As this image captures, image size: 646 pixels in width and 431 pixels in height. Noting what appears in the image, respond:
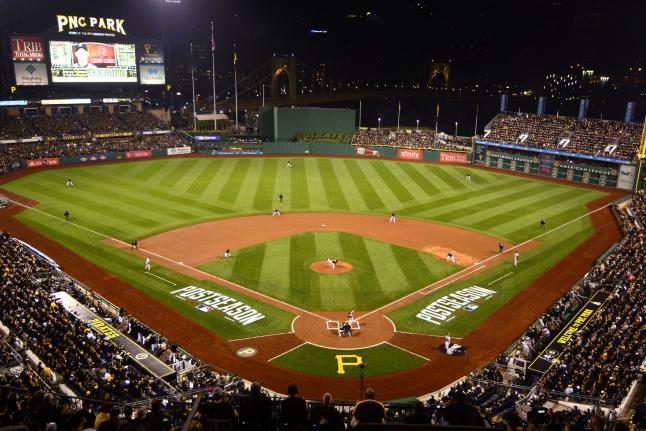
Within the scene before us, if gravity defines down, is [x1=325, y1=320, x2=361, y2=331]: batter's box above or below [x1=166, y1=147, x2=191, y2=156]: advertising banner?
below

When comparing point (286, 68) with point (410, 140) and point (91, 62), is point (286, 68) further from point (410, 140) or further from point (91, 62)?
point (91, 62)

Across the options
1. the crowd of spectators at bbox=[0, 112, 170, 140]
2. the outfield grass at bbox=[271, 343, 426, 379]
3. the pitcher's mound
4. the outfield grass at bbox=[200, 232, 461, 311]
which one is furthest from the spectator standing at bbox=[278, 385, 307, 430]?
the crowd of spectators at bbox=[0, 112, 170, 140]

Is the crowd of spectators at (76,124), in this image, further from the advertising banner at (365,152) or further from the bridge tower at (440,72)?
the bridge tower at (440,72)

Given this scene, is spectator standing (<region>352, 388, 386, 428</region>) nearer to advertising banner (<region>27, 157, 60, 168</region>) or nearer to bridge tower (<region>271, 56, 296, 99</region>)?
advertising banner (<region>27, 157, 60, 168</region>)

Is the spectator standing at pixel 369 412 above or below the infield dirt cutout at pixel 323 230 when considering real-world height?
above

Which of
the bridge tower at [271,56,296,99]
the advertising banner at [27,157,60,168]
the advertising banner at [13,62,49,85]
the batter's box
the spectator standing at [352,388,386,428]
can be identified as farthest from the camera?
the bridge tower at [271,56,296,99]

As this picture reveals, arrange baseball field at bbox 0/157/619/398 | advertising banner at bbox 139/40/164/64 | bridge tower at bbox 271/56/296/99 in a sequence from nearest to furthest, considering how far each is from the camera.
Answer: baseball field at bbox 0/157/619/398 → advertising banner at bbox 139/40/164/64 → bridge tower at bbox 271/56/296/99

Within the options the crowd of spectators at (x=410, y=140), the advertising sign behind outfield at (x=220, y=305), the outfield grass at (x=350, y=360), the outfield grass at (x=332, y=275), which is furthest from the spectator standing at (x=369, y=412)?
the crowd of spectators at (x=410, y=140)
